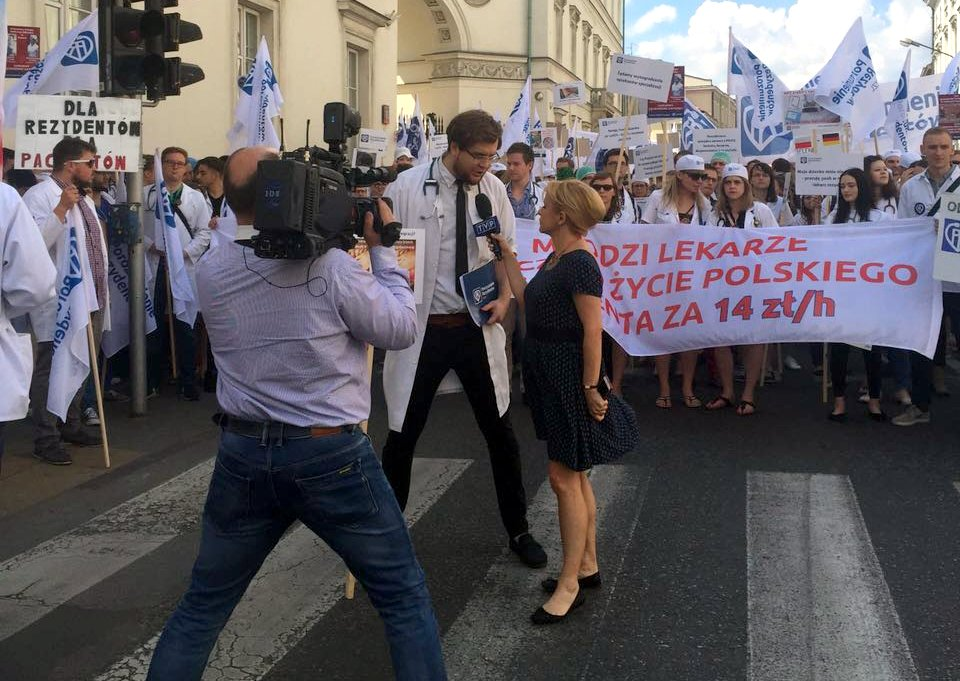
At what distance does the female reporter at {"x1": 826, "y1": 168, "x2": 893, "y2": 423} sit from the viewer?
26.9 ft

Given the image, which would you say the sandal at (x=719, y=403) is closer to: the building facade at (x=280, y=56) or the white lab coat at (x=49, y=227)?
the white lab coat at (x=49, y=227)

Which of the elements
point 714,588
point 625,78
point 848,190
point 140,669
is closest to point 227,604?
point 140,669

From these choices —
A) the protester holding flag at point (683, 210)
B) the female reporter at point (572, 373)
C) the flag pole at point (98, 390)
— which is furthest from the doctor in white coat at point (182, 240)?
the female reporter at point (572, 373)

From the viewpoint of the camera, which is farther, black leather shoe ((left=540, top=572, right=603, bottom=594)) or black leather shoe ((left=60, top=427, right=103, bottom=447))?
black leather shoe ((left=60, top=427, right=103, bottom=447))

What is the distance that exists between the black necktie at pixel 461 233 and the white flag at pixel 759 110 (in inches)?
370

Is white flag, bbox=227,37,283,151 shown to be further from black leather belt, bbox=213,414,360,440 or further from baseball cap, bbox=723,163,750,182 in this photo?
black leather belt, bbox=213,414,360,440

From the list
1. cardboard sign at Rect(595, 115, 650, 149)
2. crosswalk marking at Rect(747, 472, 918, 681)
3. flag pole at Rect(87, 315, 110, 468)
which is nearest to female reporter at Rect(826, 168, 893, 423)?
crosswalk marking at Rect(747, 472, 918, 681)

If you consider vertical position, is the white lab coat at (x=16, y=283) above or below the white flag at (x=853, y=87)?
below

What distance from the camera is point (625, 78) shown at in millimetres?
12000

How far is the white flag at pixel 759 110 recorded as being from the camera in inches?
534

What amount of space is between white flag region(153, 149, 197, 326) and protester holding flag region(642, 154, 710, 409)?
3.99m

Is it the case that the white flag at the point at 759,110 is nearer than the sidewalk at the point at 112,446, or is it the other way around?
the sidewalk at the point at 112,446

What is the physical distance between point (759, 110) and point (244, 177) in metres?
11.8

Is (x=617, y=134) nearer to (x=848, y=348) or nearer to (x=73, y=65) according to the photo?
(x=848, y=348)
